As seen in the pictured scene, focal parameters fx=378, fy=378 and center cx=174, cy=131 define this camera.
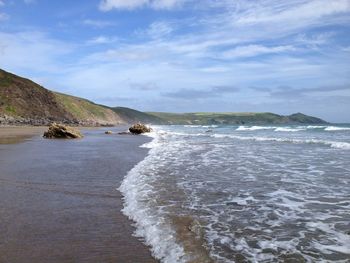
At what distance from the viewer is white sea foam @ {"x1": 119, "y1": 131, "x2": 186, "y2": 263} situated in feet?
19.0

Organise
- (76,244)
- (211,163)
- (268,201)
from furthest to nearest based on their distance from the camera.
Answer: (211,163) → (268,201) → (76,244)

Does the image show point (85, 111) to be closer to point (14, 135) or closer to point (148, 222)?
point (14, 135)

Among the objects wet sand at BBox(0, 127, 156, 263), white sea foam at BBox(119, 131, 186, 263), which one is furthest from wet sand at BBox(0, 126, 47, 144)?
white sea foam at BBox(119, 131, 186, 263)

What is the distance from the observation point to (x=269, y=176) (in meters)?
12.8

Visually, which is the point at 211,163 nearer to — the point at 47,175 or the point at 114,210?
the point at 47,175

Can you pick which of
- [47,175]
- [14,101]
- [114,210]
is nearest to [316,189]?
[114,210]

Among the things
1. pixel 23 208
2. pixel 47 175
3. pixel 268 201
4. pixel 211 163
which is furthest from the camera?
pixel 211 163

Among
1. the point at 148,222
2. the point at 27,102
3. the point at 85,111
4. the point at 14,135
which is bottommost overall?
the point at 148,222

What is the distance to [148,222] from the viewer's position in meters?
7.41

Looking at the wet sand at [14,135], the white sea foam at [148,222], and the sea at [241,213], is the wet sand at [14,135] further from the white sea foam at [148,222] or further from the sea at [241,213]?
the white sea foam at [148,222]

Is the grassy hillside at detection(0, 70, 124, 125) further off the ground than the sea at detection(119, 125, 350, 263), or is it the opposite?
the grassy hillside at detection(0, 70, 124, 125)

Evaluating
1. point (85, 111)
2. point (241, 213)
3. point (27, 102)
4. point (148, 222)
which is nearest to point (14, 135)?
point (148, 222)

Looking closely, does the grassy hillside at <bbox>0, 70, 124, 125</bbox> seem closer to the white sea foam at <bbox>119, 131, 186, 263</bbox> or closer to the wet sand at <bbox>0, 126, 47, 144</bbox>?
the wet sand at <bbox>0, 126, 47, 144</bbox>

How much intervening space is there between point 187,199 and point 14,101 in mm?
94053
